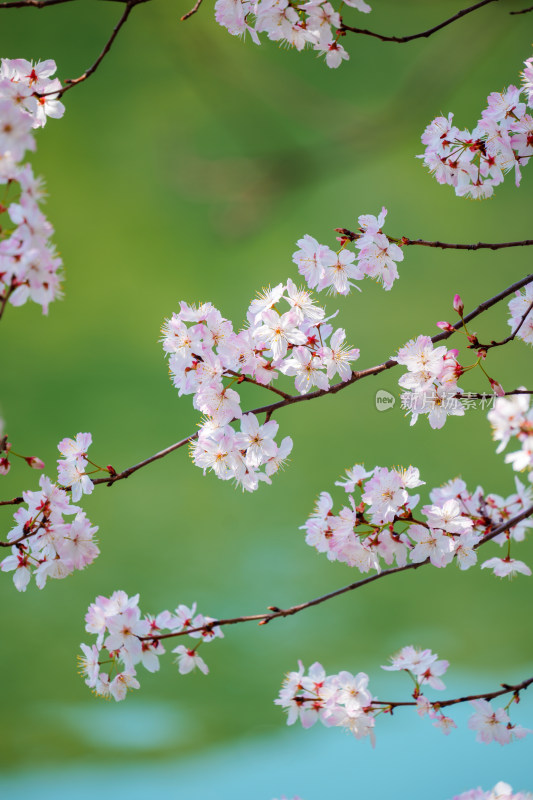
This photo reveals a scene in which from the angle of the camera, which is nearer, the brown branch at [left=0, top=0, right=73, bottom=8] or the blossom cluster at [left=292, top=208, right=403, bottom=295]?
the brown branch at [left=0, top=0, right=73, bottom=8]

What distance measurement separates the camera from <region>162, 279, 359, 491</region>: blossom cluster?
3.63 feet

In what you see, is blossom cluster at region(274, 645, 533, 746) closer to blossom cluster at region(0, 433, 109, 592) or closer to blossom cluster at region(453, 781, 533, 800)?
blossom cluster at region(453, 781, 533, 800)

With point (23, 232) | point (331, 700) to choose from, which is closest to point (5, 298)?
point (23, 232)

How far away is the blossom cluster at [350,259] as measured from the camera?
1.17 m

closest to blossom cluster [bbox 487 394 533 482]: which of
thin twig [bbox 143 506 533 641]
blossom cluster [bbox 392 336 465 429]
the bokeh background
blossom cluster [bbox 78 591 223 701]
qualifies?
thin twig [bbox 143 506 533 641]

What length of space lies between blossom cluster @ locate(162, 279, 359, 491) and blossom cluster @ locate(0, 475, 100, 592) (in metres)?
0.20

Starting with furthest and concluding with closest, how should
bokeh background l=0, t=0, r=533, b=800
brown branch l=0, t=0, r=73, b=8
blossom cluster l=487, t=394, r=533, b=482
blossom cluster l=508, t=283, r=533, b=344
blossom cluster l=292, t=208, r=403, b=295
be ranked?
bokeh background l=0, t=0, r=533, b=800, blossom cluster l=508, t=283, r=533, b=344, blossom cluster l=292, t=208, r=403, b=295, brown branch l=0, t=0, r=73, b=8, blossom cluster l=487, t=394, r=533, b=482

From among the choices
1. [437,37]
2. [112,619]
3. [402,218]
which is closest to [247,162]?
[402,218]

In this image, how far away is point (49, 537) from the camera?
1.12 meters

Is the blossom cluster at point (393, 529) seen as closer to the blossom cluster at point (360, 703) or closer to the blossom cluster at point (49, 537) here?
the blossom cluster at point (360, 703)

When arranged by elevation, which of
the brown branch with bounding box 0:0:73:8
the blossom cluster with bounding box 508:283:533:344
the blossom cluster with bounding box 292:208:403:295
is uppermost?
the brown branch with bounding box 0:0:73:8

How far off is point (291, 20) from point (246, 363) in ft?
1.57

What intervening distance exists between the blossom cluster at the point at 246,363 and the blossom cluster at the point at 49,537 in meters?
0.20

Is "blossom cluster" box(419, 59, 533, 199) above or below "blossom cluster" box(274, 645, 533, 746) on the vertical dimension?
above
